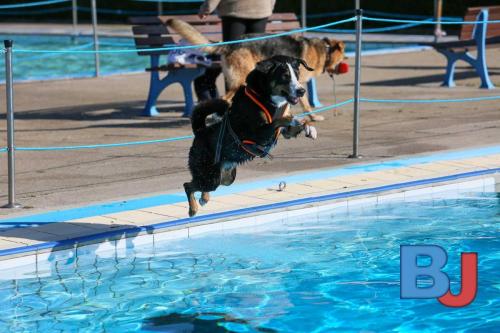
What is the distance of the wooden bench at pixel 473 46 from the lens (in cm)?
1377

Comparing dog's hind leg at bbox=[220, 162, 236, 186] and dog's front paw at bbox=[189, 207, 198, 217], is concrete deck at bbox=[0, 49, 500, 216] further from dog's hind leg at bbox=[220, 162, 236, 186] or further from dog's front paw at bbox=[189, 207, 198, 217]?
dog's hind leg at bbox=[220, 162, 236, 186]

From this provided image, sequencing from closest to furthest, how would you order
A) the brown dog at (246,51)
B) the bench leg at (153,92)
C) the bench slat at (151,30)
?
the brown dog at (246,51)
the bench slat at (151,30)
the bench leg at (153,92)

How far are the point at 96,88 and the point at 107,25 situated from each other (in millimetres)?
14040

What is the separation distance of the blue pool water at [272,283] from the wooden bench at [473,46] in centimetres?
639

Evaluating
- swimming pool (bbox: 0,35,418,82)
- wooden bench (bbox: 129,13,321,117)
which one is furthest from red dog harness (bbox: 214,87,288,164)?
swimming pool (bbox: 0,35,418,82)

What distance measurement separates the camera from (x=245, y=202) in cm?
760

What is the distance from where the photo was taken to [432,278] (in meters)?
6.25

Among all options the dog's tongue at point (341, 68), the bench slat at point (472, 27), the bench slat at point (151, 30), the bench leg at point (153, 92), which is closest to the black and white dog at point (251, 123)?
the dog's tongue at point (341, 68)

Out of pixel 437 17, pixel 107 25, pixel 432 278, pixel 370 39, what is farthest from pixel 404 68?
pixel 107 25

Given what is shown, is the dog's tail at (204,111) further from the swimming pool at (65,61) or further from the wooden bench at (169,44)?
the swimming pool at (65,61)

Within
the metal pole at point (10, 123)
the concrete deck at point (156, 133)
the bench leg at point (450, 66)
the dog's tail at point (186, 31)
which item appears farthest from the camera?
the bench leg at point (450, 66)

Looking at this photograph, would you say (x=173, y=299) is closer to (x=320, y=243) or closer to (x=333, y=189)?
(x=320, y=243)

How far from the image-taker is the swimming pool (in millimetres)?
18703

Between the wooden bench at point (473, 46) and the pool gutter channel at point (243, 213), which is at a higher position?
the wooden bench at point (473, 46)
